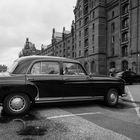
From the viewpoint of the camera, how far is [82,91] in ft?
21.0

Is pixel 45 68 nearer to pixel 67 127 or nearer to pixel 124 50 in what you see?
pixel 67 127

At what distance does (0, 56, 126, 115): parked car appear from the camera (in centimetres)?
518

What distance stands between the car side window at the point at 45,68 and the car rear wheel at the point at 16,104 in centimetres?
89

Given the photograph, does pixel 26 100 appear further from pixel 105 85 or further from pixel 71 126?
pixel 105 85

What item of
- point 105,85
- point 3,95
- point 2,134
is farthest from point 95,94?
point 2,134

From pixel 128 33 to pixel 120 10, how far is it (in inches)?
246

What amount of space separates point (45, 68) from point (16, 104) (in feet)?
4.94

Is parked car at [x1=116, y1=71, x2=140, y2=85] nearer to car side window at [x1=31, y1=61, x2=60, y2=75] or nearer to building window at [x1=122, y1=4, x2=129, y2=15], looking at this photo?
car side window at [x1=31, y1=61, x2=60, y2=75]

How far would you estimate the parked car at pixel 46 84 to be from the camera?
204 inches

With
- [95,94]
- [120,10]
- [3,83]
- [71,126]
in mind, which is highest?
[120,10]

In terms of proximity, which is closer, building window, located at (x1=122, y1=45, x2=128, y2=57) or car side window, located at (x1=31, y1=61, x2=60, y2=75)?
car side window, located at (x1=31, y1=61, x2=60, y2=75)

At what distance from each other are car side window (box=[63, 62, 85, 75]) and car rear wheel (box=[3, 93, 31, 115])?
168cm

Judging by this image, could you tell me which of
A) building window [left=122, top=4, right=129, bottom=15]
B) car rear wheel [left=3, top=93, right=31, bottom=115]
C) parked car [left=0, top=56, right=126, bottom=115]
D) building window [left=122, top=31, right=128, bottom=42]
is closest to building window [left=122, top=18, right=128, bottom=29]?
building window [left=122, top=31, right=128, bottom=42]

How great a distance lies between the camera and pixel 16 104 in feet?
17.0
